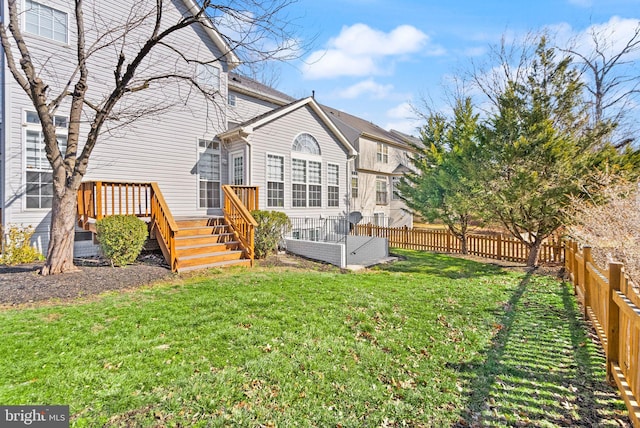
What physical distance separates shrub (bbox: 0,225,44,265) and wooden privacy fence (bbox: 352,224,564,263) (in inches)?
493

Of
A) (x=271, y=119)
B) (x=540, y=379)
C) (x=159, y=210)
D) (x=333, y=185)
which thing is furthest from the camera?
(x=333, y=185)

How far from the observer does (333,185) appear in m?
14.5

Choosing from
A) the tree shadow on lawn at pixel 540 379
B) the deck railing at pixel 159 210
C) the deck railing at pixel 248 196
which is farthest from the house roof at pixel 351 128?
the tree shadow on lawn at pixel 540 379

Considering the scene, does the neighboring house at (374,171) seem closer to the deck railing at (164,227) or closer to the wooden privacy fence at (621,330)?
the deck railing at (164,227)

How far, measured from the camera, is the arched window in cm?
1292

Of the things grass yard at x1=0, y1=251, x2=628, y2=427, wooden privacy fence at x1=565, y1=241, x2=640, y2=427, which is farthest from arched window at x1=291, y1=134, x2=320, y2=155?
wooden privacy fence at x1=565, y1=241, x2=640, y2=427

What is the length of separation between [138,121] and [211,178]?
303 cm

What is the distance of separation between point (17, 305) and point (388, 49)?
13.6 m

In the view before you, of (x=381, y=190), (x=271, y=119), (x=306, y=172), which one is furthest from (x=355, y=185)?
(x=271, y=119)

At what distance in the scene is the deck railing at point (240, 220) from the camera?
884 cm

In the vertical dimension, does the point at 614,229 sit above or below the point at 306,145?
below

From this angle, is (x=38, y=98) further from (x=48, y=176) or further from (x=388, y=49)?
(x=388, y=49)

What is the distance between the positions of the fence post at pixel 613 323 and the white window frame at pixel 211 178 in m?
11.3

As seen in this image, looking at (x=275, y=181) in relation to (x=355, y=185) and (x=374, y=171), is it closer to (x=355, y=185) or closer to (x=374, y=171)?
(x=355, y=185)
